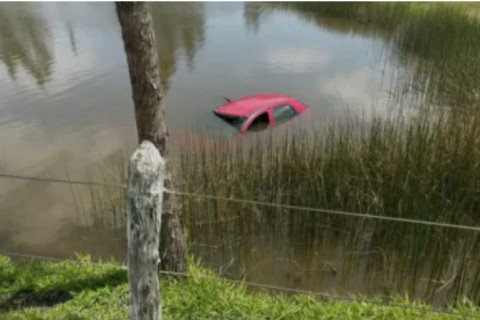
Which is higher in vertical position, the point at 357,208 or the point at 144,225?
the point at 144,225

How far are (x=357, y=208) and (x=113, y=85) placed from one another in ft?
21.6

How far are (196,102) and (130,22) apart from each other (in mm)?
5834

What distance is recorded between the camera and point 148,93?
2.43 meters

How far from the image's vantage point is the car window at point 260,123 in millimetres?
6426

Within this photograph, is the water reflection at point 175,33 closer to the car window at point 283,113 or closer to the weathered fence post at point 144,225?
the car window at point 283,113

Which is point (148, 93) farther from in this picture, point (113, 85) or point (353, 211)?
point (113, 85)

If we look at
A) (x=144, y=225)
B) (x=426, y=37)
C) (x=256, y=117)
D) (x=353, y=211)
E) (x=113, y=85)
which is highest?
(x=144, y=225)

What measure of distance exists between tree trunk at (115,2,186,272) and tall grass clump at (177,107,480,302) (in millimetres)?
872

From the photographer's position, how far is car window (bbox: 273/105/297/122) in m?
6.56

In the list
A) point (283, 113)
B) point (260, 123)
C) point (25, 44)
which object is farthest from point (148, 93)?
point (25, 44)

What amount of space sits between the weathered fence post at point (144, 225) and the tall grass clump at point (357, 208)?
5.98 ft

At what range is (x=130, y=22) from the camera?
2.26 meters

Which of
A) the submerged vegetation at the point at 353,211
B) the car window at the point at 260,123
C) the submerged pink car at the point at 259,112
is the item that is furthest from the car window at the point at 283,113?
the submerged vegetation at the point at 353,211

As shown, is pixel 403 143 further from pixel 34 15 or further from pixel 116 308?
pixel 34 15
